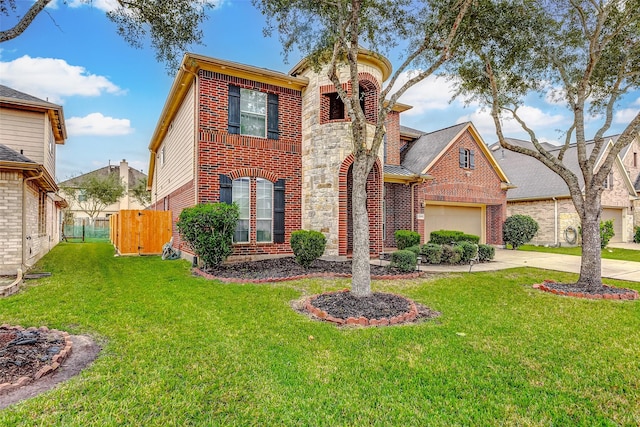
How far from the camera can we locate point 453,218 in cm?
1725

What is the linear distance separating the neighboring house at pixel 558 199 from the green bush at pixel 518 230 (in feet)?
9.75

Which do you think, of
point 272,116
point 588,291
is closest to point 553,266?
point 588,291

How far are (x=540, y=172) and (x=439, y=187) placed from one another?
33.6 feet

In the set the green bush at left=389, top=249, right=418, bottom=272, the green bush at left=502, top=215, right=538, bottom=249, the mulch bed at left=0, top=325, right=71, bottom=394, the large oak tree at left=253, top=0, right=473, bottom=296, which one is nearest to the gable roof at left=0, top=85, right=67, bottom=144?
the large oak tree at left=253, top=0, right=473, bottom=296

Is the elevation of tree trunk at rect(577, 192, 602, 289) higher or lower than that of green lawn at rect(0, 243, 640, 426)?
higher

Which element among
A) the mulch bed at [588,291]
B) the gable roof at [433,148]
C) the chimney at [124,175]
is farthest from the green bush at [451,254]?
the chimney at [124,175]

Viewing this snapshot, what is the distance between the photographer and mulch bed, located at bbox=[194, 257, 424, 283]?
846 cm

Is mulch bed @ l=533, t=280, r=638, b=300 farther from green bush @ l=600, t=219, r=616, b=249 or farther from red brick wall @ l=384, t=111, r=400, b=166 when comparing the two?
green bush @ l=600, t=219, r=616, b=249

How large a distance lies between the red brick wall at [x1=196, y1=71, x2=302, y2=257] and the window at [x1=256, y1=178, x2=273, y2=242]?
0.61ft

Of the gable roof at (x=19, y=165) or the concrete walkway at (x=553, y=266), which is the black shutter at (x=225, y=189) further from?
the concrete walkway at (x=553, y=266)

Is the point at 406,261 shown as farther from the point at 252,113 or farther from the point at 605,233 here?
the point at 605,233

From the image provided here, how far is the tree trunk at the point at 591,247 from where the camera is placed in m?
7.39

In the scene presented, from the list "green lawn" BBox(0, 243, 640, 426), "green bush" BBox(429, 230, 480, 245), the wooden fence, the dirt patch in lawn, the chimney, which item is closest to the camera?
"green lawn" BBox(0, 243, 640, 426)

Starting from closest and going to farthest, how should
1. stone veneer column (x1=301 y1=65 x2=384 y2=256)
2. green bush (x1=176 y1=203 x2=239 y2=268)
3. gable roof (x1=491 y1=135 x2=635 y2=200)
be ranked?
green bush (x1=176 y1=203 x2=239 y2=268), stone veneer column (x1=301 y1=65 x2=384 y2=256), gable roof (x1=491 y1=135 x2=635 y2=200)
